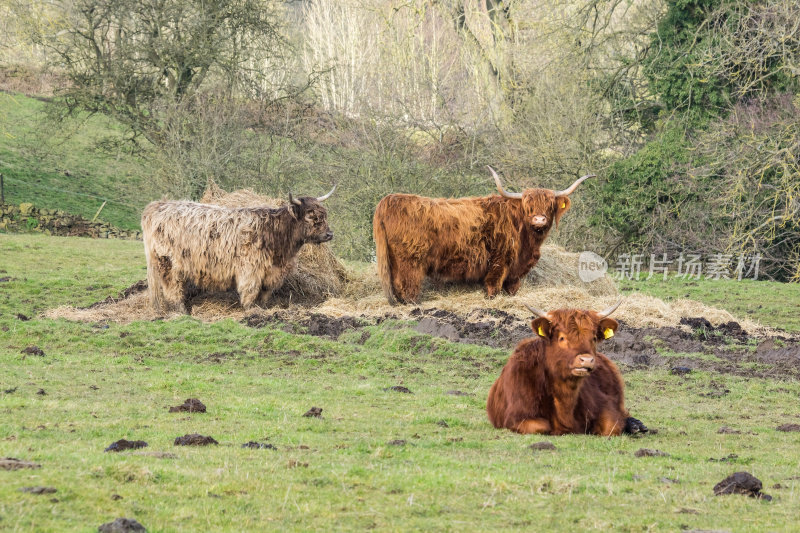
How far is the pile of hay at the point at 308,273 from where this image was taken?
1698cm

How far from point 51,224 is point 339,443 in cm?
2675

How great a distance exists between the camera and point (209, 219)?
15820 mm

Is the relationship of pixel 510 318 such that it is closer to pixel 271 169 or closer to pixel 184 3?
pixel 271 169

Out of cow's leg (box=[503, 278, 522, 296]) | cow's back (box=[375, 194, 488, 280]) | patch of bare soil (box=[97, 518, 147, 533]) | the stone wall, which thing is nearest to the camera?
patch of bare soil (box=[97, 518, 147, 533])

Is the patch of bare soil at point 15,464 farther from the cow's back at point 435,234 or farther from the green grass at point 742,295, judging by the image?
the green grass at point 742,295

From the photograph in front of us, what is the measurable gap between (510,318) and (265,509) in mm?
10051

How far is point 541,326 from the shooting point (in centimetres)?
722

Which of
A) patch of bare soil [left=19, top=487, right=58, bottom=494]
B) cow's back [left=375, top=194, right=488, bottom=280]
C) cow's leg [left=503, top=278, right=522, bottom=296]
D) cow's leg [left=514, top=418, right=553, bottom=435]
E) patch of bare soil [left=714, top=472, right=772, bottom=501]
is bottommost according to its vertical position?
cow's leg [left=514, top=418, right=553, bottom=435]

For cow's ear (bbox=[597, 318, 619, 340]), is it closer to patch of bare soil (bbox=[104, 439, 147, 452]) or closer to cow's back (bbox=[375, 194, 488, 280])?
patch of bare soil (bbox=[104, 439, 147, 452])

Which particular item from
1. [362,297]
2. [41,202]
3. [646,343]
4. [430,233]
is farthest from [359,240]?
[41,202]

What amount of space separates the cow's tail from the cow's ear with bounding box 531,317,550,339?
340 inches

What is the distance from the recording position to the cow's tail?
15852 mm

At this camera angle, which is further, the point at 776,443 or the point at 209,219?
the point at 209,219

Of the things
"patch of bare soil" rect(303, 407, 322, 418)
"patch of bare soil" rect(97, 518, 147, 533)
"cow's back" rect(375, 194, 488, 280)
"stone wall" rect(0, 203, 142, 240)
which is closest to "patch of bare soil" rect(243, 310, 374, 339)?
"cow's back" rect(375, 194, 488, 280)
